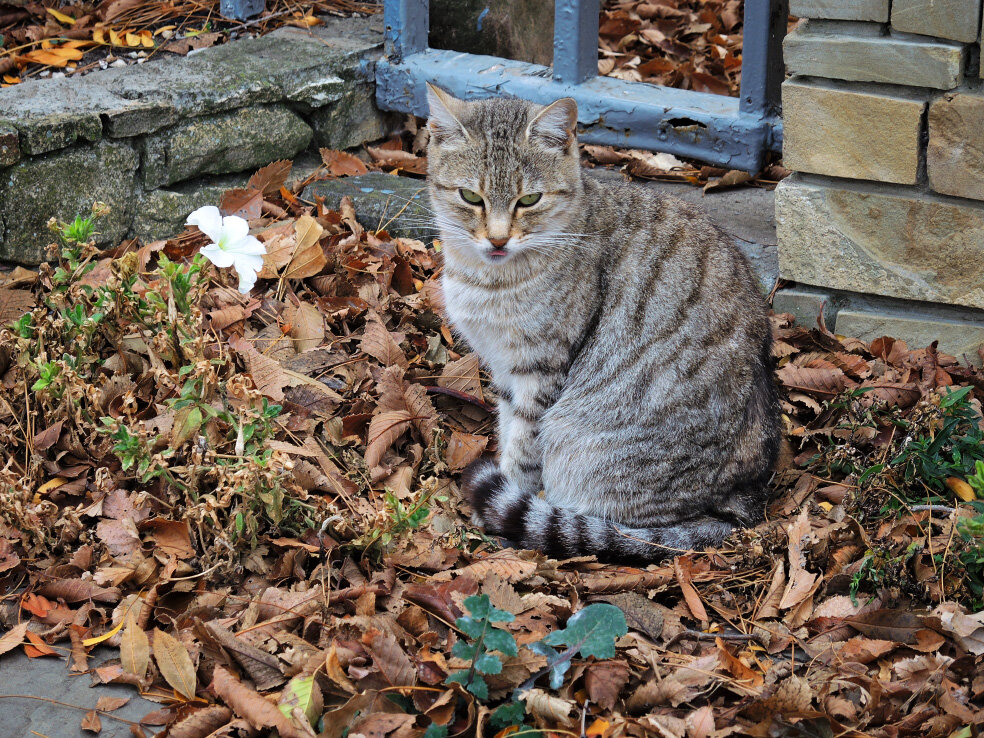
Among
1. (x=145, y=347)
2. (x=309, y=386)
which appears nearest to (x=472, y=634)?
(x=309, y=386)

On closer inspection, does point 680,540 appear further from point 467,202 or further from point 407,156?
point 407,156

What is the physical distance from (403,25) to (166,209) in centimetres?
166

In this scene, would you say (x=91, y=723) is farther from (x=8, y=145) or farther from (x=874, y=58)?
(x=874, y=58)

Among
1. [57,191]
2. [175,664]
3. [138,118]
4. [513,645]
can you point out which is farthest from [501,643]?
[138,118]

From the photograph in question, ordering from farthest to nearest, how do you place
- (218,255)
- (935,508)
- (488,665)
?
(935,508) → (218,255) → (488,665)

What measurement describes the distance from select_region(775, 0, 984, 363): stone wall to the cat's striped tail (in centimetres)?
132

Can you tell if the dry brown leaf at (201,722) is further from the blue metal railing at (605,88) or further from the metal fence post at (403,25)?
the metal fence post at (403,25)

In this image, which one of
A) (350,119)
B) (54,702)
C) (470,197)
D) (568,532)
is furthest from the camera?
(350,119)

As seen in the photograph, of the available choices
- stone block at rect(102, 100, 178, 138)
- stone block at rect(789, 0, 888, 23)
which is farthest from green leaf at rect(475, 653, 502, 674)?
stone block at rect(102, 100, 178, 138)

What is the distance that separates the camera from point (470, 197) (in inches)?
144

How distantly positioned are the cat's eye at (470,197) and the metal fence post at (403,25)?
6.80 feet

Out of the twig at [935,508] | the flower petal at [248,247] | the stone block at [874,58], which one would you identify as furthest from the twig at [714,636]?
the stone block at [874,58]

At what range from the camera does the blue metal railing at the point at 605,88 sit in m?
4.74

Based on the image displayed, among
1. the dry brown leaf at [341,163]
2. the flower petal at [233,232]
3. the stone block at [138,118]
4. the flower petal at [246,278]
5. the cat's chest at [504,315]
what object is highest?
the stone block at [138,118]
